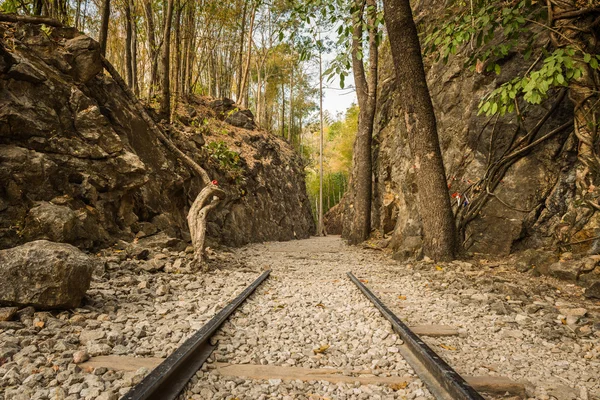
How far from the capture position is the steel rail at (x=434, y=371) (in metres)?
1.54

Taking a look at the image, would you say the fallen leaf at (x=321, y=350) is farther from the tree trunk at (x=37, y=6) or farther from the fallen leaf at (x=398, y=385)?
the tree trunk at (x=37, y=6)

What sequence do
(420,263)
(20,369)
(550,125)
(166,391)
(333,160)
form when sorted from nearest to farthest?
(166,391), (20,369), (550,125), (420,263), (333,160)

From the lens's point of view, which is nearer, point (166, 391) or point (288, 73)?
point (166, 391)

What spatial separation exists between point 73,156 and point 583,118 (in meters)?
7.13

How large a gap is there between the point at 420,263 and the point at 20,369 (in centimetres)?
503

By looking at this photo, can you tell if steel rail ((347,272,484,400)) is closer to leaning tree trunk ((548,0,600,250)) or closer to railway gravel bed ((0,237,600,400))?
railway gravel bed ((0,237,600,400))

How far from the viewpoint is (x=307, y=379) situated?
1934mm

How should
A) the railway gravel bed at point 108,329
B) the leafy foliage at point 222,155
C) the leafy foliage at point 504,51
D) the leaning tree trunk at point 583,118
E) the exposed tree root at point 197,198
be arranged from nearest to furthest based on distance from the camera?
1. the railway gravel bed at point 108,329
2. the leafy foliage at point 504,51
3. the leaning tree trunk at point 583,118
4. the exposed tree root at point 197,198
5. the leafy foliage at point 222,155

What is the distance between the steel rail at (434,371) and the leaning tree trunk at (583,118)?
3112 millimetres

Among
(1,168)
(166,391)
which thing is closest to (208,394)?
(166,391)

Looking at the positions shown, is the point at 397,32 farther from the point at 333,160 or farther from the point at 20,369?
the point at 333,160

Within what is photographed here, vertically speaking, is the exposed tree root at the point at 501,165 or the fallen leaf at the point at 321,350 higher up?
the exposed tree root at the point at 501,165

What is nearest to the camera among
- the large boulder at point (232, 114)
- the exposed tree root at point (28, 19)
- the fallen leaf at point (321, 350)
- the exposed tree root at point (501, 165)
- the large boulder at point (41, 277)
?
the fallen leaf at point (321, 350)

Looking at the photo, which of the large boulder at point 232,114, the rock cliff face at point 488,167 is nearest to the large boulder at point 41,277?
the rock cliff face at point 488,167
